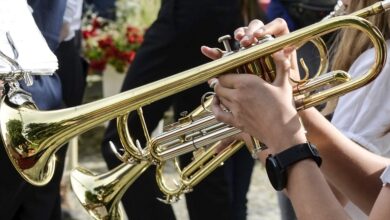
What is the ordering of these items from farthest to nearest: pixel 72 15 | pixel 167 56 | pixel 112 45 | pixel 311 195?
pixel 112 45, pixel 72 15, pixel 167 56, pixel 311 195

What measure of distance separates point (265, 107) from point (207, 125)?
0.89 feet

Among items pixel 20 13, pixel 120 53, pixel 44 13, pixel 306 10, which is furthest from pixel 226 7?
pixel 120 53

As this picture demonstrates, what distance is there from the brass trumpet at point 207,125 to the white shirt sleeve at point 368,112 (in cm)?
12

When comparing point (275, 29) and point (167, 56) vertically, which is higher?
point (167, 56)

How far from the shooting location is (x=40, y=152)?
1.50 m

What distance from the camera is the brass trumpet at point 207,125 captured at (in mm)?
1363

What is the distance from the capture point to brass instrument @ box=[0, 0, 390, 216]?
1.37 m

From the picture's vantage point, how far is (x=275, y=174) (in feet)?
4.27

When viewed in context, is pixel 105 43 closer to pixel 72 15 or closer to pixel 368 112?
pixel 72 15

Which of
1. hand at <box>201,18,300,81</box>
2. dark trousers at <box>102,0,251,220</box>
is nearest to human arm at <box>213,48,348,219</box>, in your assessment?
hand at <box>201,18,300,81</box>

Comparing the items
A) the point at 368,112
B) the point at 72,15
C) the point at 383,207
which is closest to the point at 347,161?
the point at 368,112

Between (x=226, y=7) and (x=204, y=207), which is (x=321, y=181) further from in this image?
(x=204, y=207)

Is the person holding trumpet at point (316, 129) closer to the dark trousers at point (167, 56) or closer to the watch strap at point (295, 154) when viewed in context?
the watch strap at point (295, 154)

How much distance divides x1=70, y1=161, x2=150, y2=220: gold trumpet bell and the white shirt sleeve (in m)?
0.48
